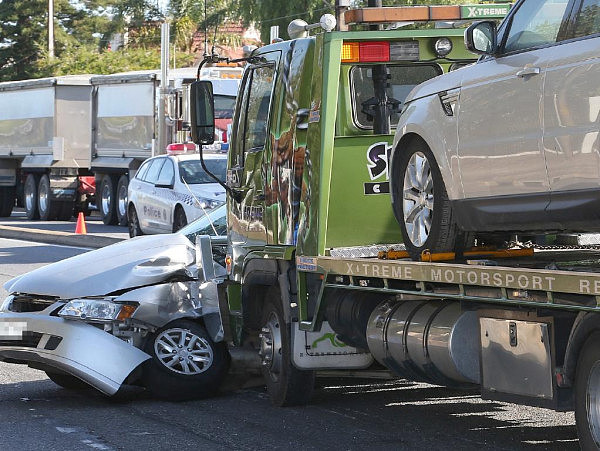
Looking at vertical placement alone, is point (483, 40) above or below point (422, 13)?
below

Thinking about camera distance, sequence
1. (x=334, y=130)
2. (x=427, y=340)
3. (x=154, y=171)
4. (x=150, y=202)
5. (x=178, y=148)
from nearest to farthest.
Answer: (x=427, y=340), (x=334, y=130), (x=150, y=202), (x=154, y=171), (x=178, y=148)

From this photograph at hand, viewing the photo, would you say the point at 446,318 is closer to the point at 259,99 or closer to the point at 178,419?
the point at 178,419

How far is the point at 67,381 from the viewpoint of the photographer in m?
9.64

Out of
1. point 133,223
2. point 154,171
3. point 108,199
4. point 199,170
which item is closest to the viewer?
point 199,170

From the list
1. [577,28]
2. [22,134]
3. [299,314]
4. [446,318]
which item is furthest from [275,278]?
[22,134]

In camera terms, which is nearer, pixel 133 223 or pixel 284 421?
pixel 284 421

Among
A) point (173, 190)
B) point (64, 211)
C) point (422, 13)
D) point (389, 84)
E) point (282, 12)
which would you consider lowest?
point (64, 211)

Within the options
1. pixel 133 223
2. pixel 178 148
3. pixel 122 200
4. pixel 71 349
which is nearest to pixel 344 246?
pixel 71 349

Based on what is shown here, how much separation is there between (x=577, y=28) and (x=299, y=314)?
114 inches

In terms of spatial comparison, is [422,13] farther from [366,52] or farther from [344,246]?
[344,246]

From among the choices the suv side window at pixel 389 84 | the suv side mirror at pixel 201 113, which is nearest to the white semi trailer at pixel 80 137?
the suv side mirror at pixel 201 113

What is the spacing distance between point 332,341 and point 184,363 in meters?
1.19

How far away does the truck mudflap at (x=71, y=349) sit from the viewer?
8.60 metres

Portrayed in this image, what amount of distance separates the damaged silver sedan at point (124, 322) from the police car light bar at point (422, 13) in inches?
87.3
